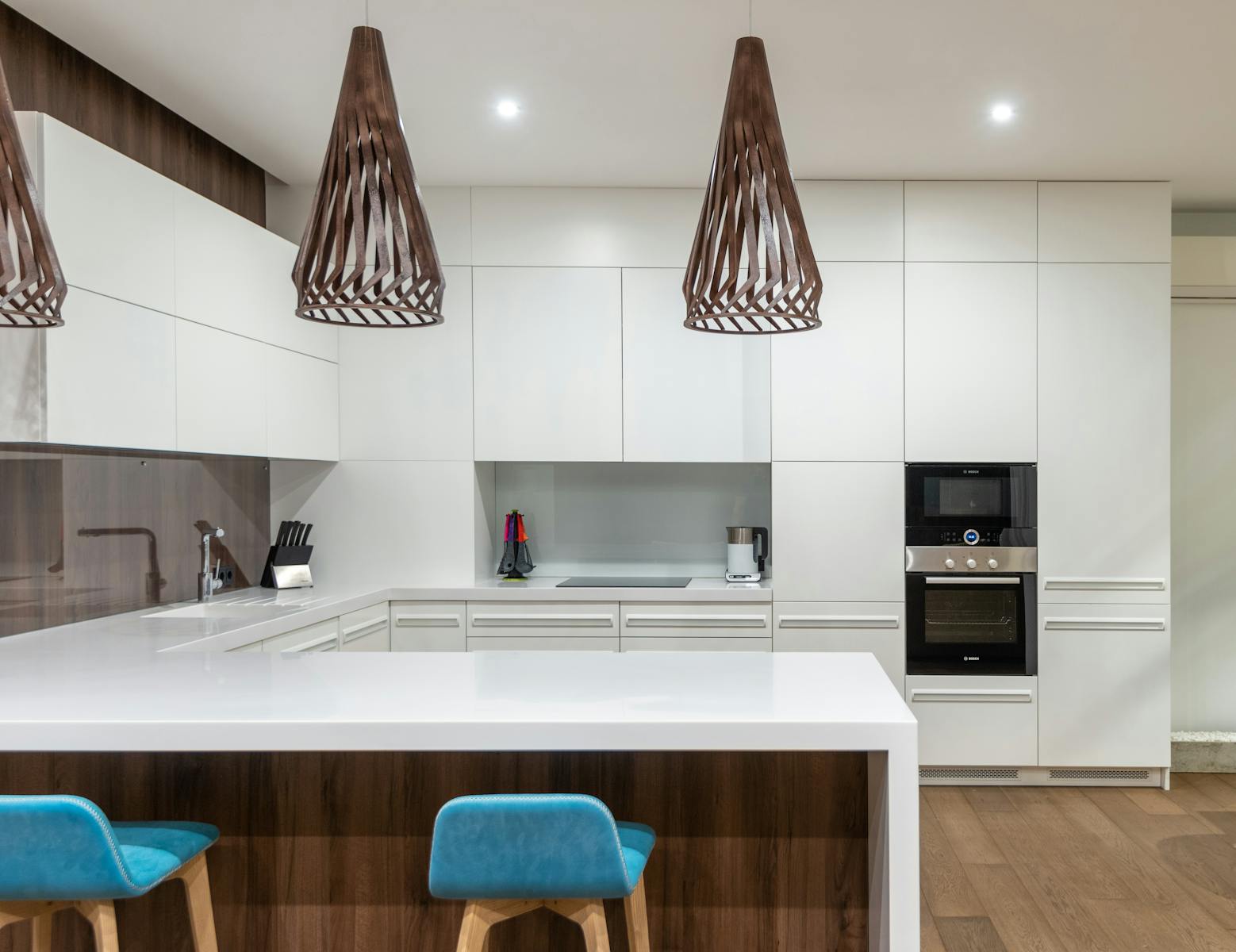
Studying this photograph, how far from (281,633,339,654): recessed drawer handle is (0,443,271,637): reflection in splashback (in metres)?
0.61

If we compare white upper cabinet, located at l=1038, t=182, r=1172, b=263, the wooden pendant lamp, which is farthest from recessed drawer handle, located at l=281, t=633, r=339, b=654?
white upper cabinet, located at l=1038, t=182, r=1172, b=263

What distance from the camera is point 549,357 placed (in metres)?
4.35

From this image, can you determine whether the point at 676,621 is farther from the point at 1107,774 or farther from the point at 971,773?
the point at 1107,774

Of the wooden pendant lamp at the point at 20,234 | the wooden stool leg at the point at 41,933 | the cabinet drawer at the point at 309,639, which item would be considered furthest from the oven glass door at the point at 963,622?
the wooden pendant lamp at the point at 20,234

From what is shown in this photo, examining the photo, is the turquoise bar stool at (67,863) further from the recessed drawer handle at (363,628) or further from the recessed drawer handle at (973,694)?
the recessed drawer handle at (973,694)

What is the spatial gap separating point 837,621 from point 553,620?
48.3 inches

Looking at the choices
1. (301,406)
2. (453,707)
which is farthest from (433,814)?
(301,406)

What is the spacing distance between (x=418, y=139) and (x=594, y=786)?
2667 mm

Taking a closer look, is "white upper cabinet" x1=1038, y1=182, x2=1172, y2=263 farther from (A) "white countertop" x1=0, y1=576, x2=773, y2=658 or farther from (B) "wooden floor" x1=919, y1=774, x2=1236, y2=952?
(B) "wooden floor" x1=919, y1=774, x2=1236, y2=952

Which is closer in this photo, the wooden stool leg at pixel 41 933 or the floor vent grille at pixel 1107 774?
the wooden stool leg at pixel 41 933

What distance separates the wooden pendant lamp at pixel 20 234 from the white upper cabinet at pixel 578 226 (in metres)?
2.60

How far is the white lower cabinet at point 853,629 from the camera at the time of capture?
4.23m

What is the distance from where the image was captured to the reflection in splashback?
2.90 metres

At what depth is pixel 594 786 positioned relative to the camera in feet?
6.92
